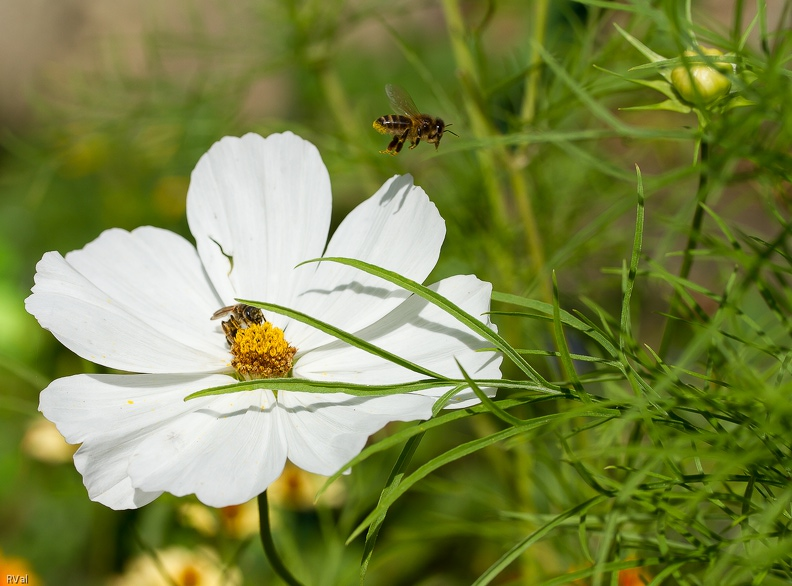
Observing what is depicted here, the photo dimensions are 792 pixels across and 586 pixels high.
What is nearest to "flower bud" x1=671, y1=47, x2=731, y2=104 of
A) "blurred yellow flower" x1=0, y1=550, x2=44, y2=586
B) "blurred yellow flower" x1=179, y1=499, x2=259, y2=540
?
"blurred yellow flower" x1=179, y1=499, x2=259, y2=540

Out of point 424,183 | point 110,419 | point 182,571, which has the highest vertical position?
point 110,419

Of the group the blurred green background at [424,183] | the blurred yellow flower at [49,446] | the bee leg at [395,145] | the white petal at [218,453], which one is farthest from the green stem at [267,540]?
the blurred yellow flower at [49,446]

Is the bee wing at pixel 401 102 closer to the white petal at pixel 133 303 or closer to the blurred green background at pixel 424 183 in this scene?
the blurred green background at pixel 424 183

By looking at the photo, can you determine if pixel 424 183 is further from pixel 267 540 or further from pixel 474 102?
pixel 267 540

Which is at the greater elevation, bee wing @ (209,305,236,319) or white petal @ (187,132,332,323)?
white petal @ (187,132,332,323)

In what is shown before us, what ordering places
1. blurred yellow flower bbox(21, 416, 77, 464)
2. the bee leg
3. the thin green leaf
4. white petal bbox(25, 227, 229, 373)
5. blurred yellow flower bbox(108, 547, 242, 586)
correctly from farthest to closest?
blurred yellow flower bbox(21, 416, 77, 464)
blurred yellow flower bbox(108, 547, 242, 586)
the bee leg
white petal bbox(25, 227, 229, 373)
the thin green leaf

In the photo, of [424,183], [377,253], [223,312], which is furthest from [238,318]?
[424,183]

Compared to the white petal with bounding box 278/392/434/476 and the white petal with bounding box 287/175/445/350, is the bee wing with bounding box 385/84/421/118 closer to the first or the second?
the white petal with bounding box 287/175/445/350
